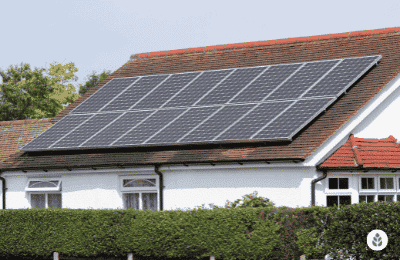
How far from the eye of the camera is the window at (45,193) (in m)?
25.1

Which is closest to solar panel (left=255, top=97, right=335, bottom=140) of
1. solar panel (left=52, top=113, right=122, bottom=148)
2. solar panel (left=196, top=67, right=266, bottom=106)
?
solar panel (left=196, top=67, right=266, bottom=106)

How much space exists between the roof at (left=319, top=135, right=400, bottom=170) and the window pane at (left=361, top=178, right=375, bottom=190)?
68cm

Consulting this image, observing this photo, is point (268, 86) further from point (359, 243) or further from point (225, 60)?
point (359, 243)

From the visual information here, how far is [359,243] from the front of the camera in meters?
16.8

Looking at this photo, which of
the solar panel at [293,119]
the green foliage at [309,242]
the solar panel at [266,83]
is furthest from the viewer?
the solar panel at [266,83]

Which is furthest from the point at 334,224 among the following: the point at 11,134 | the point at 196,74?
the point at 11,134

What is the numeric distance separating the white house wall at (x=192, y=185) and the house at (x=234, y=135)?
0.12 feet

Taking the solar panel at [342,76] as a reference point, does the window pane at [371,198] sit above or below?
below

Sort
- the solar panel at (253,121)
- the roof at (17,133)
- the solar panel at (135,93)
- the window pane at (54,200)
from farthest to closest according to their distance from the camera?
the roof at (17,133)
the solar panel at (135,93)
the window pane at (54,200)
the solar panel at (253,121)

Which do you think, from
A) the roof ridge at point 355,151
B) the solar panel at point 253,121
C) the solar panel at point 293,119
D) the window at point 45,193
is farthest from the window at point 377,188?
the window at point 45,193

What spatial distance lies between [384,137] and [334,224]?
21.4ft

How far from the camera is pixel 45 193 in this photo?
84.3ft

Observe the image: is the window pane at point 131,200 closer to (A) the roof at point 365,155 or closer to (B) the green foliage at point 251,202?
(B) the green foliage at point 251,202

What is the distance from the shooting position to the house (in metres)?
21.1
